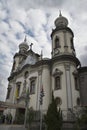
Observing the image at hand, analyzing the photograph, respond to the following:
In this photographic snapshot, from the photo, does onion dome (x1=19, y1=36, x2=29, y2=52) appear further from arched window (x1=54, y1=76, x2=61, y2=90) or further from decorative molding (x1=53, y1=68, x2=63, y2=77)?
arched window (x1=54, y1=76, x2=61, y2=90)

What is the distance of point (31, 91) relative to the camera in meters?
27.8

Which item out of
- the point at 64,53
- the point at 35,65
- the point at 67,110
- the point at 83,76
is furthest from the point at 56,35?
the point at 67,110

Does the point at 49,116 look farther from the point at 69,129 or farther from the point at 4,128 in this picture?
the point at 4,128

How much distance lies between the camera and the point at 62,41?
92.8ft

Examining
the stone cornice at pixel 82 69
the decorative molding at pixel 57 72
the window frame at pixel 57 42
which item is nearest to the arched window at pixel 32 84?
the decorative molding at pixel 57 72

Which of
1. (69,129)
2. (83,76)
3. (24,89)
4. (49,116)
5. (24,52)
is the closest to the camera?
(49,116)

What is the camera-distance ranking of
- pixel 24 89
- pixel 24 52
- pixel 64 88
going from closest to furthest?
pixel 64 88
pixel 24 89
pixel 24 52

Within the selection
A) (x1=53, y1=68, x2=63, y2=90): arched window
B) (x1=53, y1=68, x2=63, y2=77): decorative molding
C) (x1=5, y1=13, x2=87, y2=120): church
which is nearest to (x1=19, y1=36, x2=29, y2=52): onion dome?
(x1=5, y1=13, x2=87, y2=120): church

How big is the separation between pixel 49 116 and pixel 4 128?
6145mm

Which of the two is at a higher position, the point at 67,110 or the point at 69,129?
the point at 67,110

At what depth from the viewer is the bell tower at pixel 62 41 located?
27491 mm

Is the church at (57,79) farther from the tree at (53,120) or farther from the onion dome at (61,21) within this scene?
the tree at (53,120)

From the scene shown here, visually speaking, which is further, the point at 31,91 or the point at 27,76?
the point at 27,76

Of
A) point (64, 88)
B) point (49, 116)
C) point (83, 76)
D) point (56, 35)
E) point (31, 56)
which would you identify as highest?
point (56, 35)
